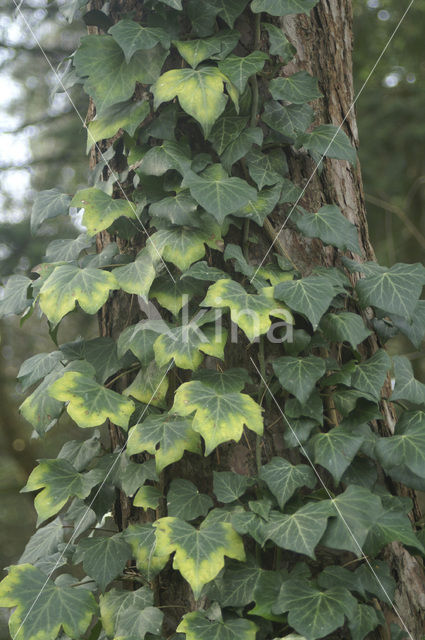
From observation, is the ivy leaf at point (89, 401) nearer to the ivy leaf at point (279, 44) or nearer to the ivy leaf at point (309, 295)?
the ivy leaf at point (309, 295)

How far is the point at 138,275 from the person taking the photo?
3.70 ft

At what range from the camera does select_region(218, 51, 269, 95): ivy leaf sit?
1107mm

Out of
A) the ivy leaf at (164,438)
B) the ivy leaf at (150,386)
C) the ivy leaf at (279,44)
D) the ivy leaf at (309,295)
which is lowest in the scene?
the ivy leaf at (164,438)

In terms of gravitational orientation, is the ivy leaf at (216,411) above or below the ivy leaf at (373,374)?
above

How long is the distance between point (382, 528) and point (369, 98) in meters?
3.45

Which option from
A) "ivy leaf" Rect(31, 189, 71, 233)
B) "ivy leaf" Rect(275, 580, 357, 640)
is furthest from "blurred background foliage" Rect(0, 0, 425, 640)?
"ivy leaf" Rect(275, 580, 357, 640)

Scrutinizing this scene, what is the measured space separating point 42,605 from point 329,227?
819 mm

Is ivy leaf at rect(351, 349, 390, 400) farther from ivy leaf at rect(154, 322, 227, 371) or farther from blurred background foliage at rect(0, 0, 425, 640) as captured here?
blurred background foliage at rect(0, 0, 425, 640)

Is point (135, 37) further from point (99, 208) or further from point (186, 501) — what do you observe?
point (186, 501)

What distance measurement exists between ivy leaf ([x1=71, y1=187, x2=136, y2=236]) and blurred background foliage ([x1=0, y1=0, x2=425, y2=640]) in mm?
2186

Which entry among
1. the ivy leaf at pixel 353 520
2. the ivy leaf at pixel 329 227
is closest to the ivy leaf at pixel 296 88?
the ivy leaf at pixel 329 227

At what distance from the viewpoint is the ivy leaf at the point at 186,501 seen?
108 cm

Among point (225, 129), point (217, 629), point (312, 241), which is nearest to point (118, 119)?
point (225, 129)

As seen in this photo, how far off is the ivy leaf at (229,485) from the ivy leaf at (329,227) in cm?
44
